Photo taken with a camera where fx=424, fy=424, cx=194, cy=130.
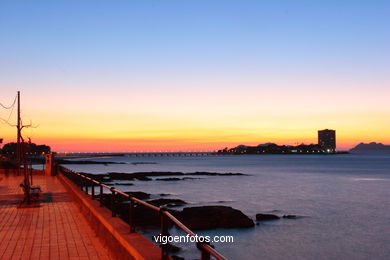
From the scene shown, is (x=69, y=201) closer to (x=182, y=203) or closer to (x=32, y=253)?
(x=32, y=253)

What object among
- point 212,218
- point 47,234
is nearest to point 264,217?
point 212,218

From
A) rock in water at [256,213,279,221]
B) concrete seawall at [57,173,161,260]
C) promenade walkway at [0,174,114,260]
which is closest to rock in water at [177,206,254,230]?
rock in water at [256,213,279,221]

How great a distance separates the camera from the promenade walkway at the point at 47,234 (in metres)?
8.07

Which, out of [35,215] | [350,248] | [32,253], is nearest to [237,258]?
[350,248]

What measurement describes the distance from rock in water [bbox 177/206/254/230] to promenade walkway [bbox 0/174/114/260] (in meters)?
14.1

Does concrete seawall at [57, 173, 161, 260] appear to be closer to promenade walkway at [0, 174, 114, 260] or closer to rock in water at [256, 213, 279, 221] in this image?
promenade walkway at [0, 174, 114, 260]

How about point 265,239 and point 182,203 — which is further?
point 182,203

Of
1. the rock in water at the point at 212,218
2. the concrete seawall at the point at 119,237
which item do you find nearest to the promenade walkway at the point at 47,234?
the concrete seawall at the point at 119,237

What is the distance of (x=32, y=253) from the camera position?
809 centimetres

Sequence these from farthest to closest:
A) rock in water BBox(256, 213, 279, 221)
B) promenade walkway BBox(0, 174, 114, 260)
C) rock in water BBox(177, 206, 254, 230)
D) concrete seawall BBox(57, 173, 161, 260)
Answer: rock in water BBox(256, 213, 279, 221)
rock in water BBox(177, 206, 254, 230)
promenade walkway BBox(0, 174, 114, 260)
concrete seawall BBox(57, 173, 161, 260)

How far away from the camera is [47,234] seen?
9.92 metres

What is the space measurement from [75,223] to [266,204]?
1368 inches

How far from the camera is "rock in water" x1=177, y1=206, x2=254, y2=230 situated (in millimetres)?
28200

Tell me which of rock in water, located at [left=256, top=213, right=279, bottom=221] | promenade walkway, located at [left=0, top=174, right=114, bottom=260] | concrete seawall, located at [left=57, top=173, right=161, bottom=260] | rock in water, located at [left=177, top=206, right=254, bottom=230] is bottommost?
rock in water, located at [left=256, top=213, right=279, bottom=221]
